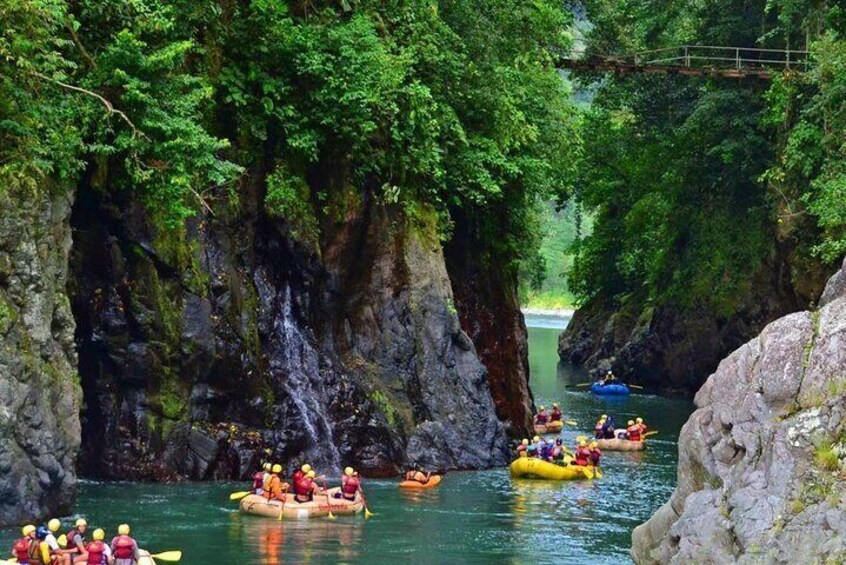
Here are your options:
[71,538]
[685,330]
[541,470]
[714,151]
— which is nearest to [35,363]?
[71,538]

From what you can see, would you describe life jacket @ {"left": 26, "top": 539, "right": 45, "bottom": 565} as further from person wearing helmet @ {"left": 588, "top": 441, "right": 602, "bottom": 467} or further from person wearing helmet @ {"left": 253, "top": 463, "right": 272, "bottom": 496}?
person wearing helmet @ {"left": 588, "top": 441, "right": 602, "bottom": 467}

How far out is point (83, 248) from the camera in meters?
29.6

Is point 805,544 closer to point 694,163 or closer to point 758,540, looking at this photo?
point 758,540

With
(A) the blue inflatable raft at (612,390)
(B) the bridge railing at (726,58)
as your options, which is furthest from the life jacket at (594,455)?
(A) the blue inflatable raft at (612,390)

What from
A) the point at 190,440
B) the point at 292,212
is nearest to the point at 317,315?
the point at 292,212

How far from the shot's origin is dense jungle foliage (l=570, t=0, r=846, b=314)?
41062 millimetres

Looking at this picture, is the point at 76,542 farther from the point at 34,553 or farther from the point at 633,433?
the point at 633,433

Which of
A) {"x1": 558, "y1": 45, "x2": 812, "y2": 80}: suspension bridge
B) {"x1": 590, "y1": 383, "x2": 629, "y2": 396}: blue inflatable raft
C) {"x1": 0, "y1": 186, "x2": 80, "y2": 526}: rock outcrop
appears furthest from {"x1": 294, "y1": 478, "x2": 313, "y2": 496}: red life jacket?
{"x1": 590, "y1": 383, "x2": 629, "y2": 396}: blue inflatable raft

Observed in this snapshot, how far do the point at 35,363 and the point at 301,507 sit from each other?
18.6 ft

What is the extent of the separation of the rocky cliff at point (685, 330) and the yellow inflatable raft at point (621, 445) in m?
7.41

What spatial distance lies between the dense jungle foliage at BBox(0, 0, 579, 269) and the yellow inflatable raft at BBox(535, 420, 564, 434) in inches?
203

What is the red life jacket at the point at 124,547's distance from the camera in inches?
867

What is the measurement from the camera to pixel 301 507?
91.3ft

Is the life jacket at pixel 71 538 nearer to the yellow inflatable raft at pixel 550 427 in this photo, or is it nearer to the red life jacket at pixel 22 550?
the red life jacket at pixel 22 550
